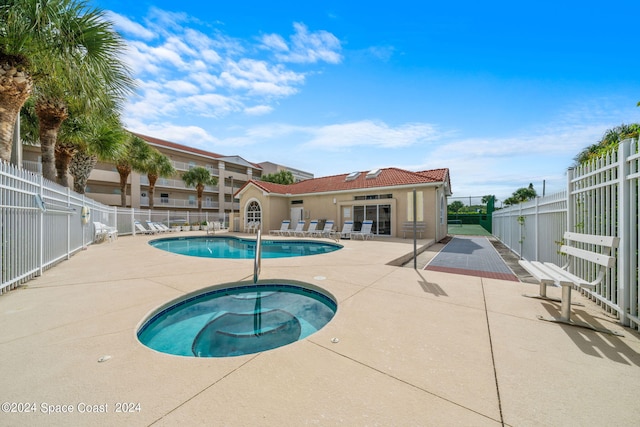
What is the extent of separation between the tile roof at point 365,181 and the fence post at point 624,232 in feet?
37.3

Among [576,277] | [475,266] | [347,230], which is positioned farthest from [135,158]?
[576,277]

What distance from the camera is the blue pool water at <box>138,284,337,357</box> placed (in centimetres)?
340

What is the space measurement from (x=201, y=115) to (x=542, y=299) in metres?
13.1

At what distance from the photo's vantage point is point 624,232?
323cm

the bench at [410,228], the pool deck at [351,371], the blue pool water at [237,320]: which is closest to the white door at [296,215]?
the bench at [410,228]

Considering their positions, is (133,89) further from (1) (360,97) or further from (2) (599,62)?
(2) (599,62)

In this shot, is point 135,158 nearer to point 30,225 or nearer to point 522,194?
point 30,225

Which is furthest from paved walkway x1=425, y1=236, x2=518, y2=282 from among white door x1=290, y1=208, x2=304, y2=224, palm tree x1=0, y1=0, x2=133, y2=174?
white door x1=290, y1=208, x2=304, y2=224

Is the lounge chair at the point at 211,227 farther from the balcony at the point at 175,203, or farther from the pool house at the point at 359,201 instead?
the balcony at the point at 175,203

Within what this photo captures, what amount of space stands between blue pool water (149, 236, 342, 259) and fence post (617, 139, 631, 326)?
8.77 metres

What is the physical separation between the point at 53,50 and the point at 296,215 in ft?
54.6

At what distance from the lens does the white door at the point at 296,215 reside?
20619 mm

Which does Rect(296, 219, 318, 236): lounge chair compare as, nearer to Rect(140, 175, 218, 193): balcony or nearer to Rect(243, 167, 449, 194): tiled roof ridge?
Rect(243, 167, 449, 194): tiled roof ridge

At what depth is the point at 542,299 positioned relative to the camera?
430cm
